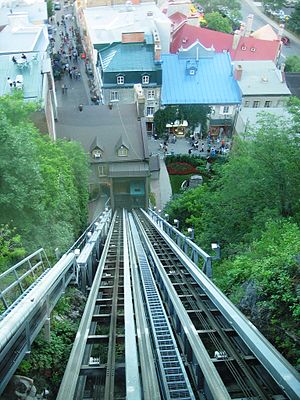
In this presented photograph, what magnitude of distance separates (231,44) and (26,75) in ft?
126

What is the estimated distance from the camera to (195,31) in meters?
61.7

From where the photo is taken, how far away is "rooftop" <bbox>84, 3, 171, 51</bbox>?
53.2 metres

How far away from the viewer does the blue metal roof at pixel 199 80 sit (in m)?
48.8

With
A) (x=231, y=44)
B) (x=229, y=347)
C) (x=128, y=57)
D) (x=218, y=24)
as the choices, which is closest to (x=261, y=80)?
(x=231, y=44)

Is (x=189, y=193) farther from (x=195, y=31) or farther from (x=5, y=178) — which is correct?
(x=195, y=31)

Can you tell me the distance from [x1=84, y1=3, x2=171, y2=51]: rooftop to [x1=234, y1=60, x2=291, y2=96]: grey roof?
11914mm

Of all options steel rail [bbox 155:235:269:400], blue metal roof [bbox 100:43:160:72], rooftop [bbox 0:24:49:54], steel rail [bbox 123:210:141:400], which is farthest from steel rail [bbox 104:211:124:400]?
blue metal roof [bbox 100:43:160:72]

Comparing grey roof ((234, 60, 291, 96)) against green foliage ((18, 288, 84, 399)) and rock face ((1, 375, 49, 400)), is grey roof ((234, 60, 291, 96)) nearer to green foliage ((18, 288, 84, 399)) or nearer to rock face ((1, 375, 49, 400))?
green foliage ((18, 288, 84, 399))

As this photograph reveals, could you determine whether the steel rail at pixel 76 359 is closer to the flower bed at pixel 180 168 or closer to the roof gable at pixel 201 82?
the flower bed at pixel 180 168

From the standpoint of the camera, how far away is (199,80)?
50500 millimetres

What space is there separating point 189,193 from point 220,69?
24665 millimetres

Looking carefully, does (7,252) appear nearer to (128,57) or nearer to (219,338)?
(219,338)

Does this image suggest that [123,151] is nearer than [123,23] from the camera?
Yes

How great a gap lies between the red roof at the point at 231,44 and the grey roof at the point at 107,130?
2680cm
